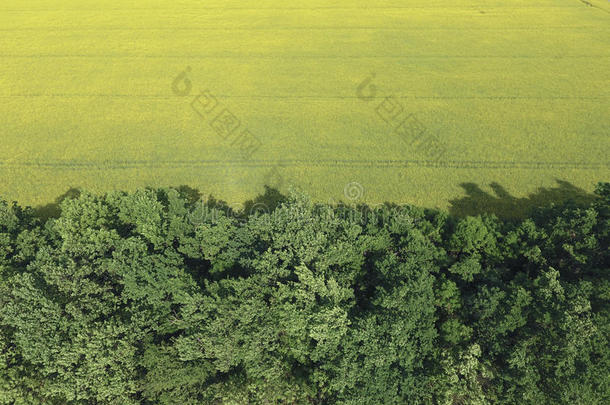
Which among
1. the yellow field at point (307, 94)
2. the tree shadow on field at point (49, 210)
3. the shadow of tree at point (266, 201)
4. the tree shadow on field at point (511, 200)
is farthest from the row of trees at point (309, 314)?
the yellow field at point (307, 94)

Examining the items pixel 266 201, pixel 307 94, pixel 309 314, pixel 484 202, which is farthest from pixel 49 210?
pixel 484 202

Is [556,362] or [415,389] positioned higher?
[556,362]

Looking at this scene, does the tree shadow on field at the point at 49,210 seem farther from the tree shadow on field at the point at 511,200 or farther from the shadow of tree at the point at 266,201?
the tree shadow on field at the point at 511,200

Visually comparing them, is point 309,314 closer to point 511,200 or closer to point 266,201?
point 266,201

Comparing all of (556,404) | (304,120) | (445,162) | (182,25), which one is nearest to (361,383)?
(556,404)

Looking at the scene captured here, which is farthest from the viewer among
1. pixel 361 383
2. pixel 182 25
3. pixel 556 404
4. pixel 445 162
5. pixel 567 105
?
pixel 182 25

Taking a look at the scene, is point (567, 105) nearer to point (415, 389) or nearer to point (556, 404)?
point (556, 404)

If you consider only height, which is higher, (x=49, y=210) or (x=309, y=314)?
(x=309, y=314)
